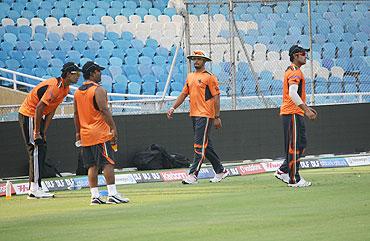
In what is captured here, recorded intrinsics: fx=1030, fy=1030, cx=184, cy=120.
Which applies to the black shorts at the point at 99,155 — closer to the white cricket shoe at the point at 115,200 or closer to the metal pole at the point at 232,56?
the white cricket shoe at the point at 115,200

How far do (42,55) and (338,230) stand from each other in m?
19.0

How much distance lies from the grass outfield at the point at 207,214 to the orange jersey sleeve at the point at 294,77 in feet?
5.37

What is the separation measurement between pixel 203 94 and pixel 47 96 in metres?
2.97

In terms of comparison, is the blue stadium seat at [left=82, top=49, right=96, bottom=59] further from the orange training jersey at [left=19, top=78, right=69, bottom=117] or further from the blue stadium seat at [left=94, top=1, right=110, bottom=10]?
the orange training jersey at [left=19, top=78, right=69, bottom=117]

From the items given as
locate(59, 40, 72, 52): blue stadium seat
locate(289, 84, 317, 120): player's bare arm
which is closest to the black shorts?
locate(289, 84, 317, 120): player's bare arm

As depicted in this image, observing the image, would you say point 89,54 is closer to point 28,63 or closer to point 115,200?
point 28,63

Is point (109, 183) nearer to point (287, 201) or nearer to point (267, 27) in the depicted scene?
point (287, 201)

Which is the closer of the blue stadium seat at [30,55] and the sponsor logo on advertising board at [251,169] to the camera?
the sponsor logo on advertising board at [251,169]

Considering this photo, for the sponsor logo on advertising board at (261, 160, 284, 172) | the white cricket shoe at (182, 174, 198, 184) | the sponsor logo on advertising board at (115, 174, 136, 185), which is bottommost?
the sponsor logo on advertising board at (261, 160, 284, 172)

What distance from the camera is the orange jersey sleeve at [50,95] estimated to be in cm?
1578

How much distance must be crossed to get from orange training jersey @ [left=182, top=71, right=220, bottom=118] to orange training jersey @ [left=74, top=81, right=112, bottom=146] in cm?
330

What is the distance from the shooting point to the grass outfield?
33.8 ft

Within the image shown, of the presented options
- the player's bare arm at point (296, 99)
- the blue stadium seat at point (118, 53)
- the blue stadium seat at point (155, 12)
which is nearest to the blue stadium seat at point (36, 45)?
the blue stadium seat at point (118, 53)

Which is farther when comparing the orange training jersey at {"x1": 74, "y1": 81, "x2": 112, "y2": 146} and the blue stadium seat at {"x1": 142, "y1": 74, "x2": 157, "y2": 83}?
the blue stadium seat at {"x1": 142, "y1": 74, "x2": 157, "y2": 83}
